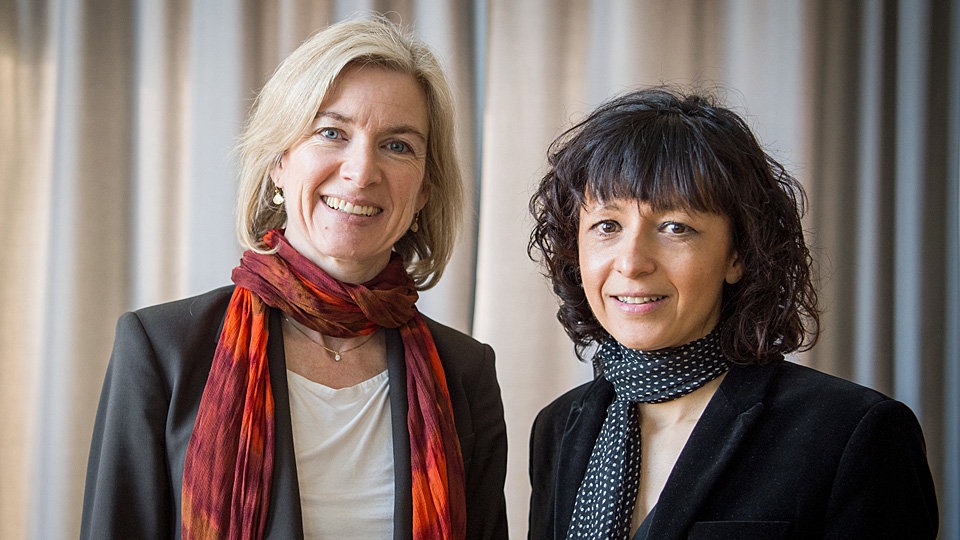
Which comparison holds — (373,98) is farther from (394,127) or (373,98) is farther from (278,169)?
(278,169)

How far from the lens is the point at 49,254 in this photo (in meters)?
2.75

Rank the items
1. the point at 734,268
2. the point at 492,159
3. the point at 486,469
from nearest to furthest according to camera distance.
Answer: the point at 734,268 → the point at 486,469 → the point at 492,159

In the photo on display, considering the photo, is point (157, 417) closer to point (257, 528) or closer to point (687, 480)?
point (257, 528)

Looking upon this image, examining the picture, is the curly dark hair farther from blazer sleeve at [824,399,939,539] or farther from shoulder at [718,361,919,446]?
blazer sleeve at [824,399,939,539]

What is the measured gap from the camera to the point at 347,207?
1.79 meters

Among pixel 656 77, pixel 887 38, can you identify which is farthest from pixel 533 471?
pixel 887 38

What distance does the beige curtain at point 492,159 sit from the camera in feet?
9.09

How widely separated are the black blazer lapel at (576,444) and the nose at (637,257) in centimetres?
35

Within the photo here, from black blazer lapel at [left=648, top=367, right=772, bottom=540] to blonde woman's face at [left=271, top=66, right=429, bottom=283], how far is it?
72 cm

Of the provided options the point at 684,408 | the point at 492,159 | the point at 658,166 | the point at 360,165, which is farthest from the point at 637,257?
the point at 492,159

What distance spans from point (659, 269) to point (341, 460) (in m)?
0.71

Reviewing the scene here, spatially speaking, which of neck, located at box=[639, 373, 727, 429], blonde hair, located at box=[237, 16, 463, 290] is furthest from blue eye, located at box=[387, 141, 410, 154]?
neck, located at box=[639, 373, 727, 429]

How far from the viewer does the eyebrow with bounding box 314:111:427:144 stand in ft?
5.90

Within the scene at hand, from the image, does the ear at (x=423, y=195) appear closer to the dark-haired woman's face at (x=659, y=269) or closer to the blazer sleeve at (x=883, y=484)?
the dark-haired woman's face at (x=659, y=269)
